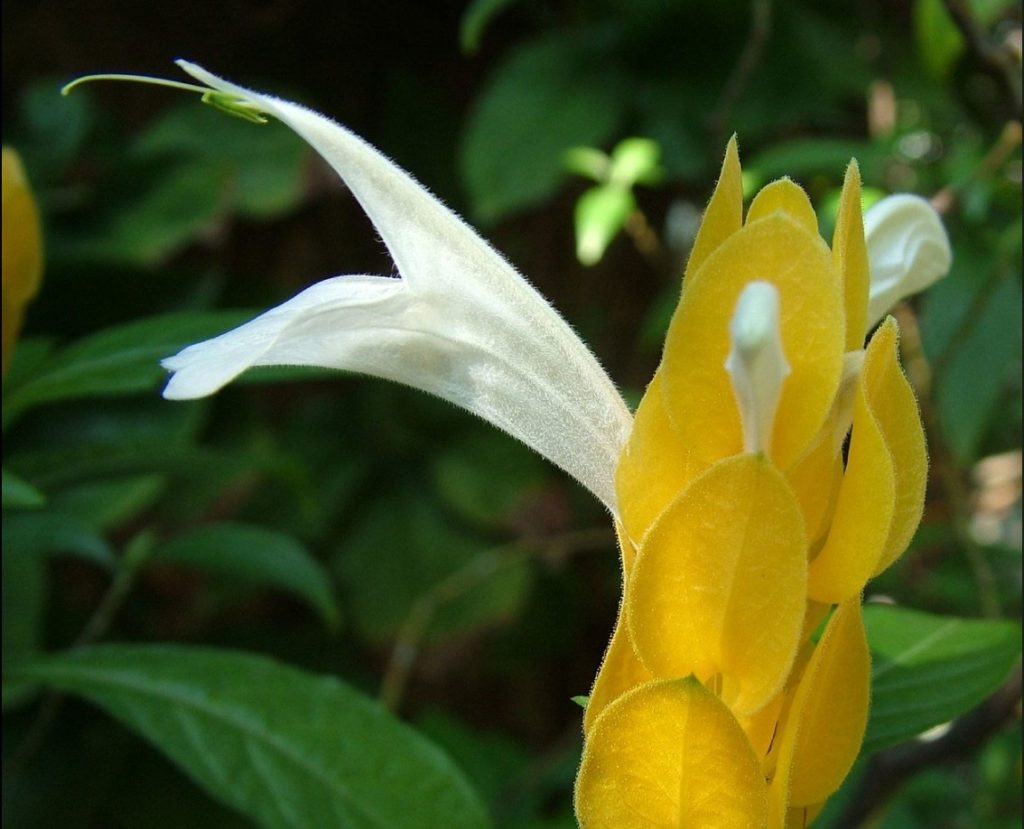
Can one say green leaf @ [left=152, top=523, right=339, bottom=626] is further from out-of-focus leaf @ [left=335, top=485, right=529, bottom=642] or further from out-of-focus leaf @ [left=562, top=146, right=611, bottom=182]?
out-of-focus leaf @ [left=335, top=485, right=529, bottom=642]

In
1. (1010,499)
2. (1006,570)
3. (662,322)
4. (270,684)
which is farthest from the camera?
(1010,499)

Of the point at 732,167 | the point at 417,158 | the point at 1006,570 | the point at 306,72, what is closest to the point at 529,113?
the point at 417,158

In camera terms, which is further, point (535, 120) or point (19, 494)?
point (535, 120)

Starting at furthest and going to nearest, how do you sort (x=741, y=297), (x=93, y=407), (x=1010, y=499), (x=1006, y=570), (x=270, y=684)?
(x=1010, y=499) → (x=1006, y=570) → (x=93, y=407) → (x=270, y=684) → (x=741, y=297)

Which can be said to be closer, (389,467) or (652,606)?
(652,606)

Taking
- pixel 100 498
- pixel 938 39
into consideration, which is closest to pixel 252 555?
pixel 100 498

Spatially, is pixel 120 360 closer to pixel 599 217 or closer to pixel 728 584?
pixel 728 584

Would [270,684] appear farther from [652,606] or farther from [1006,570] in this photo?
[1006,570]
